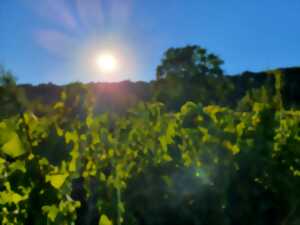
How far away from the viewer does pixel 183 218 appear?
2.47m

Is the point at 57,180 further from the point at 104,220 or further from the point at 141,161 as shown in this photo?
the point at 141,161

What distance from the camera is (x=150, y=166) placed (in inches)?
96.0

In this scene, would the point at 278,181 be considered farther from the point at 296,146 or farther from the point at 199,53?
the point at 199,53

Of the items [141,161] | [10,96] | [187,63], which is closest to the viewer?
[10,96]

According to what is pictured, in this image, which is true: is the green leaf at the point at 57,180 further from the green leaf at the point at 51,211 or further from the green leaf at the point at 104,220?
the green leaf at the point at 104,220

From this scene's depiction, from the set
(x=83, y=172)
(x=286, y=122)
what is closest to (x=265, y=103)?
(x=286, y=122)

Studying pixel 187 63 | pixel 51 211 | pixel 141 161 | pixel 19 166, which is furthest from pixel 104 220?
pixel 187 63

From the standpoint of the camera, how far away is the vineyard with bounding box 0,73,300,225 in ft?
6.02

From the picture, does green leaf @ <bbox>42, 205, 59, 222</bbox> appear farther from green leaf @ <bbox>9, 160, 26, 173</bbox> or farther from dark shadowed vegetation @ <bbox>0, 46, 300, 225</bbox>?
green leaf @ <bbox>9, 160, 26, 173</bbox>

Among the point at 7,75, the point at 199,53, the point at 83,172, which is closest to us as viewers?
the point at 7,75

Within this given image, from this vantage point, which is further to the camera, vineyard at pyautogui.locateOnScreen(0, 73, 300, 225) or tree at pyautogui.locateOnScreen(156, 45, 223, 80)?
A: tree at pyautogui.locateOnScreen(156, 45, 223, 80)

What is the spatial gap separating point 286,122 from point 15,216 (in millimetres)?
1975

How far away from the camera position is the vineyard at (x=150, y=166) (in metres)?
1.83

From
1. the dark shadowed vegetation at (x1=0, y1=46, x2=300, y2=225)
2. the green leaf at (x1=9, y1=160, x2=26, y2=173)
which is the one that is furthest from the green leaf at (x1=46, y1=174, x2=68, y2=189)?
the green leaf at (x1=9, y1=160, x2=26, y2=173)
